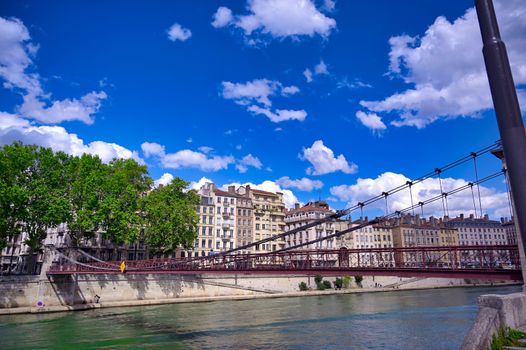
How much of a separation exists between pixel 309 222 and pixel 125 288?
39.0 meters

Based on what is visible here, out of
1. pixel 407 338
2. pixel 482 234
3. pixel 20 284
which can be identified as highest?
pixel 482 234

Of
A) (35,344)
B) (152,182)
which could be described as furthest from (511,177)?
(152,182)

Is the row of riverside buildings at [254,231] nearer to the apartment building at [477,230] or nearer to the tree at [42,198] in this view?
the apartment building at [477,230]

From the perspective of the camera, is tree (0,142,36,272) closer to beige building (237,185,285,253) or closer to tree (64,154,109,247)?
tree (64,154,109,247)

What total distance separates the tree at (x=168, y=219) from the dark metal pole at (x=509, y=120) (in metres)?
43.2

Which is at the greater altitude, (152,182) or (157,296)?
(152,182)

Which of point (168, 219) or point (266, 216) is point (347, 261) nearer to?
point (168, 219)

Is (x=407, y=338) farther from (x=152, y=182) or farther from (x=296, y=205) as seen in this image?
(x=296, y=205)

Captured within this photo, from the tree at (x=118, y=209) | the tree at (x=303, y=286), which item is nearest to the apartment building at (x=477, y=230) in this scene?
the tree at (x=303, y=286)

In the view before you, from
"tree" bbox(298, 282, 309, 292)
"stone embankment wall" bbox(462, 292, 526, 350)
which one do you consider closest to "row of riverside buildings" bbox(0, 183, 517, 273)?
"tree" bbox(298, 282, 309, 292)

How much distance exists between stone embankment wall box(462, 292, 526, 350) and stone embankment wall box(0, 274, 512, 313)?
33166 millimetres

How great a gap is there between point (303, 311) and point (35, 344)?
20.2 meters

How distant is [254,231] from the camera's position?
67750 mm

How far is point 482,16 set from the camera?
3.31m
